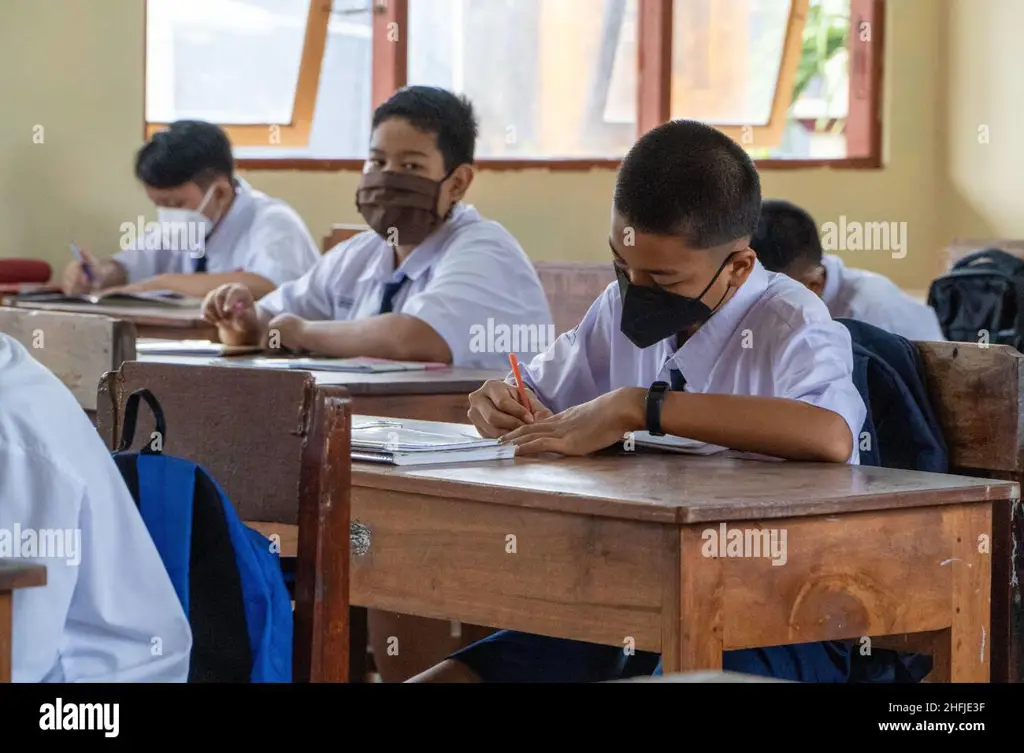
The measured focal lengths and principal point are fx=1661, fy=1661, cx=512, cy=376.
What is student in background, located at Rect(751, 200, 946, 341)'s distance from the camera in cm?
350

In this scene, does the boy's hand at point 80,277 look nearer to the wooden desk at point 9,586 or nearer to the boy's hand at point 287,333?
the boy's hand at point 287,333

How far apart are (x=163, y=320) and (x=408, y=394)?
4.84ft

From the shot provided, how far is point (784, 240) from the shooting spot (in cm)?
352

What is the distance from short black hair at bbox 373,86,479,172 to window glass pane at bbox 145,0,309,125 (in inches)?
99.3

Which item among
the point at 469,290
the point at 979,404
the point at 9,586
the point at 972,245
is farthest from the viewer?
the point at 972,245

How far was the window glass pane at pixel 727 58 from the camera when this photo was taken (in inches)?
257

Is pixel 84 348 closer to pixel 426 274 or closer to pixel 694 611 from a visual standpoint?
pixel 426 274

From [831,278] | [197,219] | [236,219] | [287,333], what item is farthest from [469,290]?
[197,219]

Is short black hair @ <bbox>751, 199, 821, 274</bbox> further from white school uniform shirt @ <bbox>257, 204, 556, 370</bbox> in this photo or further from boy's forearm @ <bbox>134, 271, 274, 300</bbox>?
boy's forearm @ <bbox>134, 271, 274, 300</bbox>

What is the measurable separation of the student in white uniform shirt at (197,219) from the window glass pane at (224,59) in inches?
30.9

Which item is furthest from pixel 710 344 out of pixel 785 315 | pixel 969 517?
pixel 969 517

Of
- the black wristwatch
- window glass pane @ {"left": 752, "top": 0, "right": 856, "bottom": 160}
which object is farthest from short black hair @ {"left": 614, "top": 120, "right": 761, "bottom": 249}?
window glass pane @ {"left": 752, "top": 0, "right": 856, "bottom": 160}

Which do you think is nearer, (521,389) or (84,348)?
(521,389)

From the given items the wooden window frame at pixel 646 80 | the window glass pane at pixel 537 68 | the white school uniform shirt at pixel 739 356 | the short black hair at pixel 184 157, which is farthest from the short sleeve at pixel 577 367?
the window glass pane at pixel 537 68
